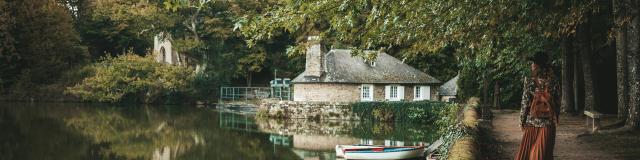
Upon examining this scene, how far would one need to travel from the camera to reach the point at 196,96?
5178 centimetres

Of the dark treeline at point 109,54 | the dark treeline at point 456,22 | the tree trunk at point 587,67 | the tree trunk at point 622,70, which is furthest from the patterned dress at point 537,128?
the dark treeline at point 109,54

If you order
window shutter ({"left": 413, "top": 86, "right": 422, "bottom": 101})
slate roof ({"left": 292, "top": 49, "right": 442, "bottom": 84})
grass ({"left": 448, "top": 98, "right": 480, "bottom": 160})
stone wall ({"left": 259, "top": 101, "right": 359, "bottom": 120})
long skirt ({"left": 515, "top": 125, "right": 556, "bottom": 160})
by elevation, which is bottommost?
stone wall ({"left": 259, "top": 101, "right": 359, "bottom": 120})

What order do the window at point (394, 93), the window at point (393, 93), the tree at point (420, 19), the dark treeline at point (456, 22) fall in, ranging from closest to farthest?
the tree at point (420, 19)
the dark treeline at point (456, 22)
the window at point (394, 93)
the window at point (393, 93)

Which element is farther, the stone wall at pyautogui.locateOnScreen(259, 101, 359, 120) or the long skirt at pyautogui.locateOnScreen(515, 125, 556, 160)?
the stone wall at pyautogui.locateOnScreen(259, 101, 359, 120)

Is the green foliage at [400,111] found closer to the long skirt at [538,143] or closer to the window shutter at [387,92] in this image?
the window shutter at [387,92]

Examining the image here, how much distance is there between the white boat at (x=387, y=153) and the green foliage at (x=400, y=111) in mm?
14481

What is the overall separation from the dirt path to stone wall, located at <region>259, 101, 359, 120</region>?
18795 mm

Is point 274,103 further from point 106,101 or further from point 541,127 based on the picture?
point 541,127

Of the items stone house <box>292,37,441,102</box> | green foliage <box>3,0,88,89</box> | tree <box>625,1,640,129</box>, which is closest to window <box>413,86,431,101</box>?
stone house <box>292,37,441,102</box>

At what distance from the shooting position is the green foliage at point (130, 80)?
49062 millimetres

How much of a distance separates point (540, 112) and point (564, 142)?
6.03 m

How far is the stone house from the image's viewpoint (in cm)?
3781

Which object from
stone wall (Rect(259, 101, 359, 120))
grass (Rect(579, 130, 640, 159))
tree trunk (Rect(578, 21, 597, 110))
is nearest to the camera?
grass (Rect(579, 130, 640, 159))

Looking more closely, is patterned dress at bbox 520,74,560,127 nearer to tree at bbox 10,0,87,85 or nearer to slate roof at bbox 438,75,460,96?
slate roof at bbox 438,75,460,96
